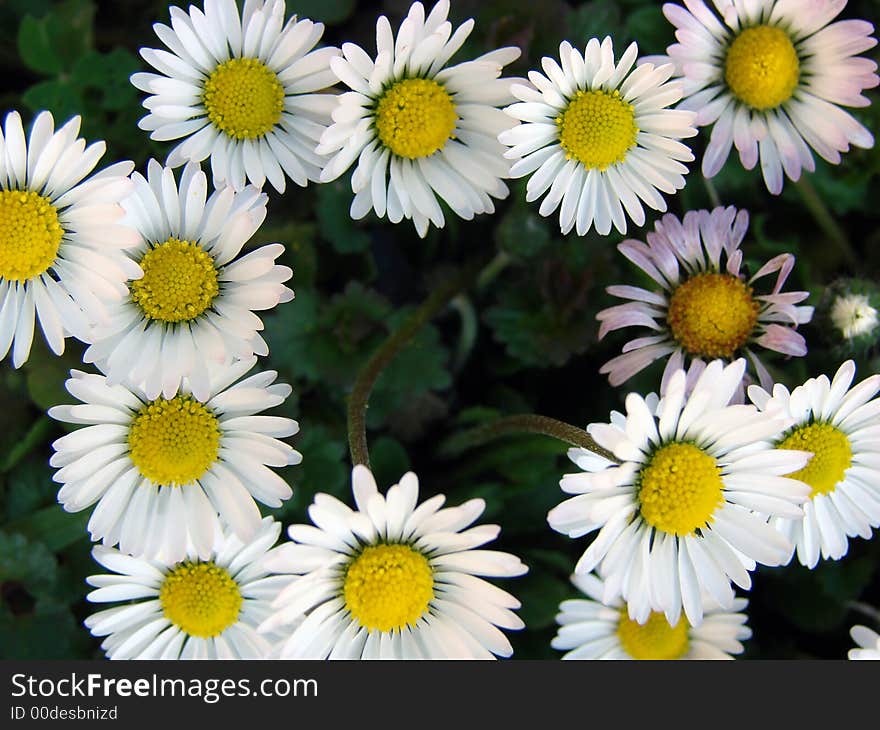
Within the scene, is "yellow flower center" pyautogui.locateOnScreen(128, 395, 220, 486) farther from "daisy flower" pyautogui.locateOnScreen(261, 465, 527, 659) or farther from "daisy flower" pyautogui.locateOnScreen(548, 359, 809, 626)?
"daisy flower" pyautogui.locateOnScreen(548, 359, 809, 626)

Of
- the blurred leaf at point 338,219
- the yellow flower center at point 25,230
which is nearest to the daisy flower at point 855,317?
the blurred leaf at point 338,219

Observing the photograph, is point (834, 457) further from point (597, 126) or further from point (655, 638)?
point (597, 126)

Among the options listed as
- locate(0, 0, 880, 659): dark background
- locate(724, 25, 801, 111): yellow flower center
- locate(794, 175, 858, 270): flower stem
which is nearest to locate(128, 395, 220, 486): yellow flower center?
locate(0, 0, 880, 659): dark background

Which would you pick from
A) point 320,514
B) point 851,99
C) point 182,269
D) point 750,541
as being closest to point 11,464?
point 182,269

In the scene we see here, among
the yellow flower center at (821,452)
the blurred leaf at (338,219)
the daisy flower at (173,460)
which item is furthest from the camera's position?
the blurred leaf at (338,219)

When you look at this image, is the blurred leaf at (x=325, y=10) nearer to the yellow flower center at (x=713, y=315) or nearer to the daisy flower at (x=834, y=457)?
the yellow flower center at (x=713, y=315)

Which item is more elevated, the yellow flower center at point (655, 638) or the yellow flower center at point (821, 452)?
the yellow flower center at point (821, 452)

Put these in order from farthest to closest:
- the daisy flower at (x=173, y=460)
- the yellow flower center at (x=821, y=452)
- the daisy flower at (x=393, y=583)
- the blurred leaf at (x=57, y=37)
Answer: the blurred leaf at (x=57, y=37) < the yellow flower center at (x=821, y=452) < the daisy flower at (x=173, y=460) < the daisy flower at (x=393, y=583)
